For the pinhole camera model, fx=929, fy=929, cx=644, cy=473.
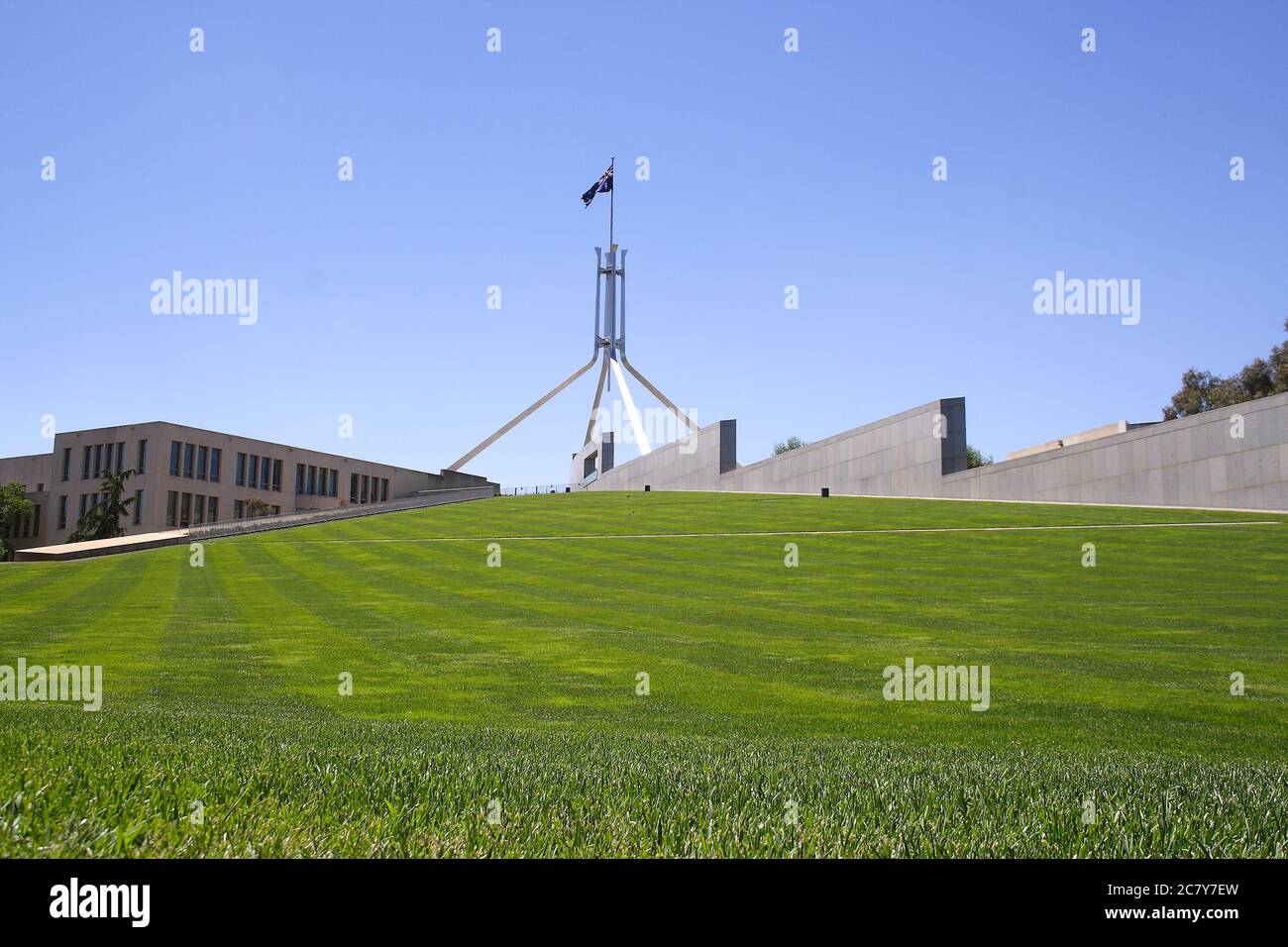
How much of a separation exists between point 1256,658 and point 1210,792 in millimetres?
11259

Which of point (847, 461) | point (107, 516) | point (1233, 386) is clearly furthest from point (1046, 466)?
point (107, 516)

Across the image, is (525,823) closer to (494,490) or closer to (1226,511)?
(1226,511)

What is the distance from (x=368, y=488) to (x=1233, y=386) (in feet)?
269

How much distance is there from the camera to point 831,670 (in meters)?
14.7

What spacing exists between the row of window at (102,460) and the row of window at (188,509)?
345 cm

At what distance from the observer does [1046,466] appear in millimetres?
46406

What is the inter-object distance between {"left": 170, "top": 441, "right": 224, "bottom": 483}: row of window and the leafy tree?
3039 inches

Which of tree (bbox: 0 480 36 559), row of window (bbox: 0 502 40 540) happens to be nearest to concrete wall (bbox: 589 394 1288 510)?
tree (bbox: 0 480 36 559)

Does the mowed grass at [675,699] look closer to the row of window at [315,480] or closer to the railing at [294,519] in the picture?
the railing at [294,519]

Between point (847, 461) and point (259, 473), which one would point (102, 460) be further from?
point (847, 461)

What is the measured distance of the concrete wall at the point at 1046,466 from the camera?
3691 centimetres

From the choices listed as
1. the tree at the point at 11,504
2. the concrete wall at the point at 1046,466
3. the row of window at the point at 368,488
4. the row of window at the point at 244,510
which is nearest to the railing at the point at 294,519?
the row of window at the point at 244,510

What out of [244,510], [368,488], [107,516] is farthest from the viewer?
[368,488]
